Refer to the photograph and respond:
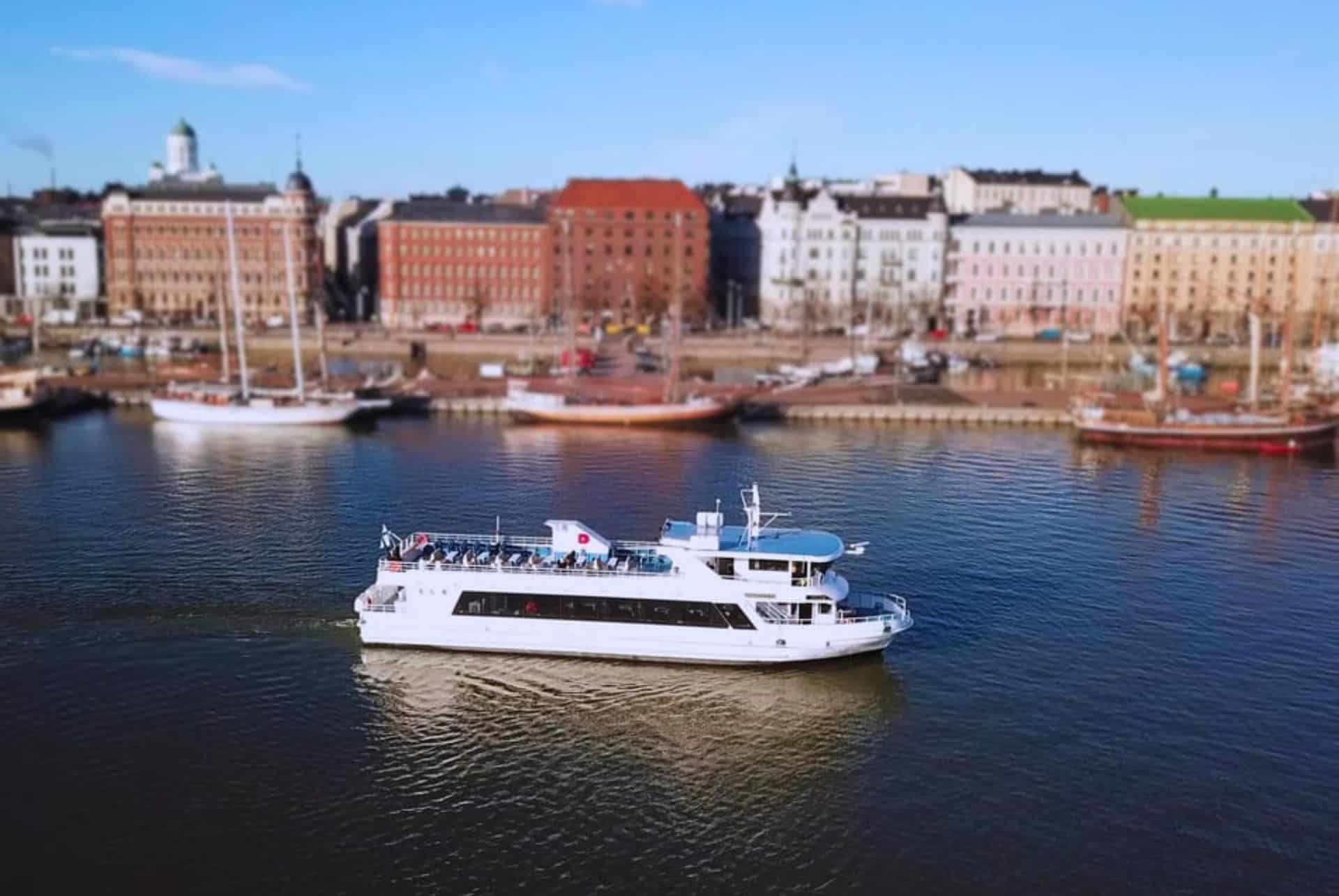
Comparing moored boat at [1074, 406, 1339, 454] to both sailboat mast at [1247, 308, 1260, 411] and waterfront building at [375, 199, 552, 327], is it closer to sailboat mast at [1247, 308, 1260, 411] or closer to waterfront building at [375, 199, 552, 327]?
sailboat mast at [1247, 308, 1260, 411]

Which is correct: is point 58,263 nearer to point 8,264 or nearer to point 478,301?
point 8,264

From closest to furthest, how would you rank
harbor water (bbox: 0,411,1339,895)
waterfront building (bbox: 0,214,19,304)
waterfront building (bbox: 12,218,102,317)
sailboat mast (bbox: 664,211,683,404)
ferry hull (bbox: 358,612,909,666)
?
harbor water (bbox: 0,411,1339,895)
ferry hull (bbox: 358,612,909,666)
sailboat mast (bbox: 664,211,683,404)
waterfront building (bbox: 12,218,102,317)
waterfront building (bbox: 0,214,19,304)

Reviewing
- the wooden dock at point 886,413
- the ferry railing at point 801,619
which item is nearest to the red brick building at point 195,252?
the wooden dock at point 886,413

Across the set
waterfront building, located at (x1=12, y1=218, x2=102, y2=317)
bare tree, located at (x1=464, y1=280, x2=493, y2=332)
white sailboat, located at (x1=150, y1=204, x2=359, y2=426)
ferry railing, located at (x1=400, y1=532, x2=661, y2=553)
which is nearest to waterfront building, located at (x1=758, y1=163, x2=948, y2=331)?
bare tree, located at (x1=464, y1=280, x2=493, y2=332)

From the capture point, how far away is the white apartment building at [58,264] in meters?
152

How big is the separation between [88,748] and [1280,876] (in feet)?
92.5

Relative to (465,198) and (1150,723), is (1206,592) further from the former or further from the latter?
(465,198)

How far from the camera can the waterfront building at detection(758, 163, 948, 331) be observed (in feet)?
476

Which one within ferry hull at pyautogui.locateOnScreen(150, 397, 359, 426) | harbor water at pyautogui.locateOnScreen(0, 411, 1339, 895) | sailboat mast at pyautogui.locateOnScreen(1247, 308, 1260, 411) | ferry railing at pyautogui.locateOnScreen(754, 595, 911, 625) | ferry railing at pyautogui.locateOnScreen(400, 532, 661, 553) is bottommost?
harbor water at pyautogui.locateOnScreen(0, 411, 1339, 895)

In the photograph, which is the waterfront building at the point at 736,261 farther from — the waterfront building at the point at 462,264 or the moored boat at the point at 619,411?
the moored boat at the point at 619,411

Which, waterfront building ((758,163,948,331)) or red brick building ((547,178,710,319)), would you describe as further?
waterfront building ((758,163,948,331))

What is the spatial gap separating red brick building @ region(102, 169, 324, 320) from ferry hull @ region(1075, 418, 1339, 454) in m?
96.8

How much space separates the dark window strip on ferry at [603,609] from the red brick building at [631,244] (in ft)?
350

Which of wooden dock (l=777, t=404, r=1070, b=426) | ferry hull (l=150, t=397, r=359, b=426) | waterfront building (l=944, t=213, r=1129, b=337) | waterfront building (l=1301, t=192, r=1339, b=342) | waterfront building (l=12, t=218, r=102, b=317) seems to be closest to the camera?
ferry hull (l=150, t=397, r=359, b=426)
